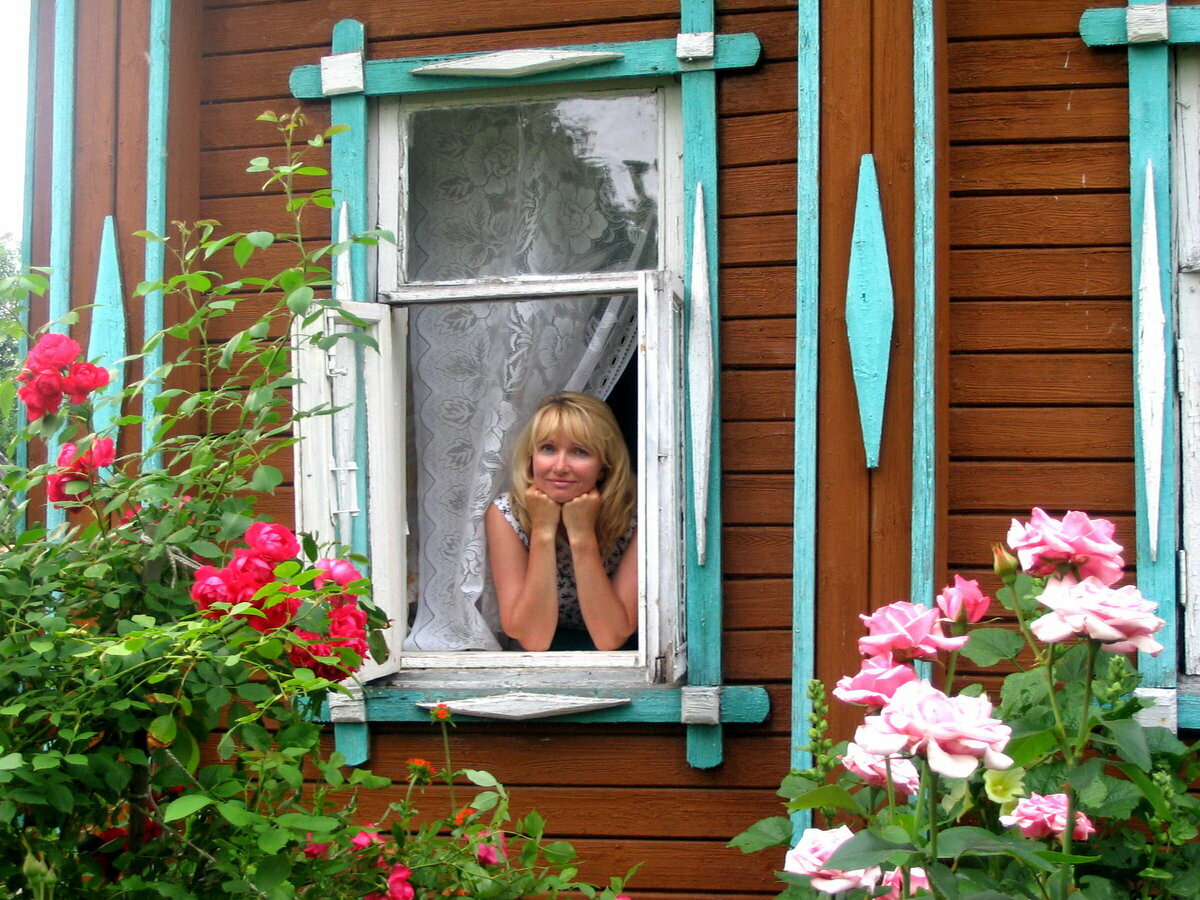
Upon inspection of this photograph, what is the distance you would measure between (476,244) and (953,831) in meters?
2.41

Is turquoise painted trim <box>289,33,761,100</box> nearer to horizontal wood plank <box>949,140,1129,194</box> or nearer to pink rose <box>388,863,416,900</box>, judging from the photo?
horizontal wood plank <box>949,140,1129,194</box>

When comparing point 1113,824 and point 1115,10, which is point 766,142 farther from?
point 1113,824

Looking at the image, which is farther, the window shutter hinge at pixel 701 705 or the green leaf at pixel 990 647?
the window shutter hinge at pixel 701 705

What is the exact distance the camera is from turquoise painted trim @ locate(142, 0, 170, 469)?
358cm

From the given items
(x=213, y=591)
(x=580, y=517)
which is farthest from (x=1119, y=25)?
(x=213, y=591)

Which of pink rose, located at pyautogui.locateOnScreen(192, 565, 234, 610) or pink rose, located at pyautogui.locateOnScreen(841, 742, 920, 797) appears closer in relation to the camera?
pink rose, located at pyautogui.locateOnScreen(841, 742, 920, 797)

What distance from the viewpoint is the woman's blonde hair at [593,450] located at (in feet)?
12.1

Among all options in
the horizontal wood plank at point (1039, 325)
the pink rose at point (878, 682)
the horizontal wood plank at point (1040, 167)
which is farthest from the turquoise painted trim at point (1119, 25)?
the pink rose at point (878, 682)

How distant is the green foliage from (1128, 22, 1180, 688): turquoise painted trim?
162 cm

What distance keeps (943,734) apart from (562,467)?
2.23 metres

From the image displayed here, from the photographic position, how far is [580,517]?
144 inches

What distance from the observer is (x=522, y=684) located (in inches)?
136

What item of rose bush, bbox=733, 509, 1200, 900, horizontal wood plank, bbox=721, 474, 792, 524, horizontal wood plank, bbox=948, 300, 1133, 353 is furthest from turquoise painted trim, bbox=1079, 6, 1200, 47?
rose bush, bbox=733, 509, 1200, 900

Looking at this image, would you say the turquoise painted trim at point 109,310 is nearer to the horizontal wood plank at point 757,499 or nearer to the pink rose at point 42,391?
the pink rose at point 42,391
